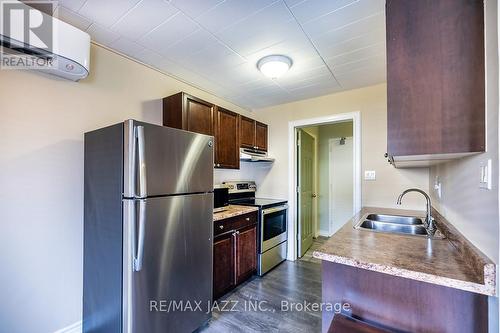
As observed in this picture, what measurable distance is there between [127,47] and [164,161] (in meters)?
1.23

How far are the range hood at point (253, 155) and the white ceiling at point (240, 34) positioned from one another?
97cm

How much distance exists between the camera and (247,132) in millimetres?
3268

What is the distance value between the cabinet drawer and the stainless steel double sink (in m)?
1.25

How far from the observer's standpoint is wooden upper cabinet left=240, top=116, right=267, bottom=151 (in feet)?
10.4

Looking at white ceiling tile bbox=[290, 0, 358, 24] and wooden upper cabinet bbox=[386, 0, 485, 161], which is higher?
white ceiling tile bbox=[290, 0, 358, 24]

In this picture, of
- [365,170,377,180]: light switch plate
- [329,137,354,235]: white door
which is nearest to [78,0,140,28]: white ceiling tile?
[365,170,377,180]: light switch plate

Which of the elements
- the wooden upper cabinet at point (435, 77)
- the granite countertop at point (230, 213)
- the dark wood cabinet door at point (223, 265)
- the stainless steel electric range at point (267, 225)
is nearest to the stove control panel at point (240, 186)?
the stainless steel electric range at point (267, 225)

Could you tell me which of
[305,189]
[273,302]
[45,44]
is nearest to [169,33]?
[45,44]

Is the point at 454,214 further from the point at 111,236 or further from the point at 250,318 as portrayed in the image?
the point at 111,236

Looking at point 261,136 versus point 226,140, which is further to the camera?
point 261,136

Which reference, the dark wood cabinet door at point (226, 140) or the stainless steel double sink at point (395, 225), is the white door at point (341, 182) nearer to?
the stainless steel double sink at point (395, 225)

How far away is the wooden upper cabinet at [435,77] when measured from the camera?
98cm

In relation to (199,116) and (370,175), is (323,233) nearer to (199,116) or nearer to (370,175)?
(370,175)

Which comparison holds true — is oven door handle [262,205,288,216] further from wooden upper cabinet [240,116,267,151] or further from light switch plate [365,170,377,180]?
light switch plate [365,170,377,180]
